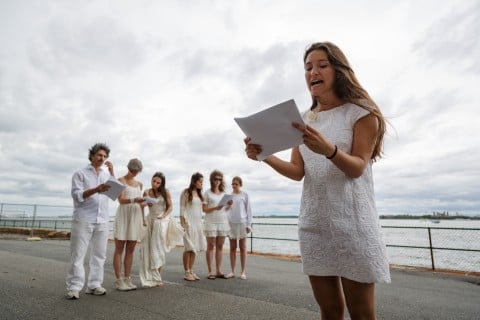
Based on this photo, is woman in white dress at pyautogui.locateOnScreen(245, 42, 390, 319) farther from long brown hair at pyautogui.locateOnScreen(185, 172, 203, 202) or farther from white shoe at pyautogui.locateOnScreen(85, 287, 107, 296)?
long brown hair at pyautogui.locateOnScreen(185, 172, 203, 202)

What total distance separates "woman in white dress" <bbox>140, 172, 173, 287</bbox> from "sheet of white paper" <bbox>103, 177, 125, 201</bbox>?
63 centimetres

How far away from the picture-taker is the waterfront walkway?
361 centimetres

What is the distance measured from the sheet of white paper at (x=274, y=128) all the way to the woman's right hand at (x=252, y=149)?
19mm

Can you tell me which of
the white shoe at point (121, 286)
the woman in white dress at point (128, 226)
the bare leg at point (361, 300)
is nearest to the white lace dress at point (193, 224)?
the woman in white dress at point (128, 226)

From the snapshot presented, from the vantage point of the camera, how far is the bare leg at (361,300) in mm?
1372

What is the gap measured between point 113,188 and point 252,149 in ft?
11.0

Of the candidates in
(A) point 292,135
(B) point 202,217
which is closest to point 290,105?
(A) point 292,135

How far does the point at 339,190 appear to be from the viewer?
1444 mm

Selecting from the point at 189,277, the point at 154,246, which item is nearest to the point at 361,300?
the point at 154,246

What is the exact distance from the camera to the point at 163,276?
6.13 meters

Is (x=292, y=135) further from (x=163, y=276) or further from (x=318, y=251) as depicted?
(x=163, y=276)

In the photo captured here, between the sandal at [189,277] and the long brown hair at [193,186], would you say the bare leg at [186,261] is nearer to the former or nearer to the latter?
the sandal at [189,277]

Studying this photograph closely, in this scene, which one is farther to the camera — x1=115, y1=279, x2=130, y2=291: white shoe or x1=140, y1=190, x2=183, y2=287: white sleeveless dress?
x1=140, y1=190, x2=183, y2=287: white sleeveless dress

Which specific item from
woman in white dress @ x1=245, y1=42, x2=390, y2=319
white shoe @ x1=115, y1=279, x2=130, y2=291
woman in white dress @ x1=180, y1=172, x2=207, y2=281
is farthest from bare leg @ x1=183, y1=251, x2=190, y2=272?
woman in white dress @ x1=245, y1=42, x2=390, y2=319
